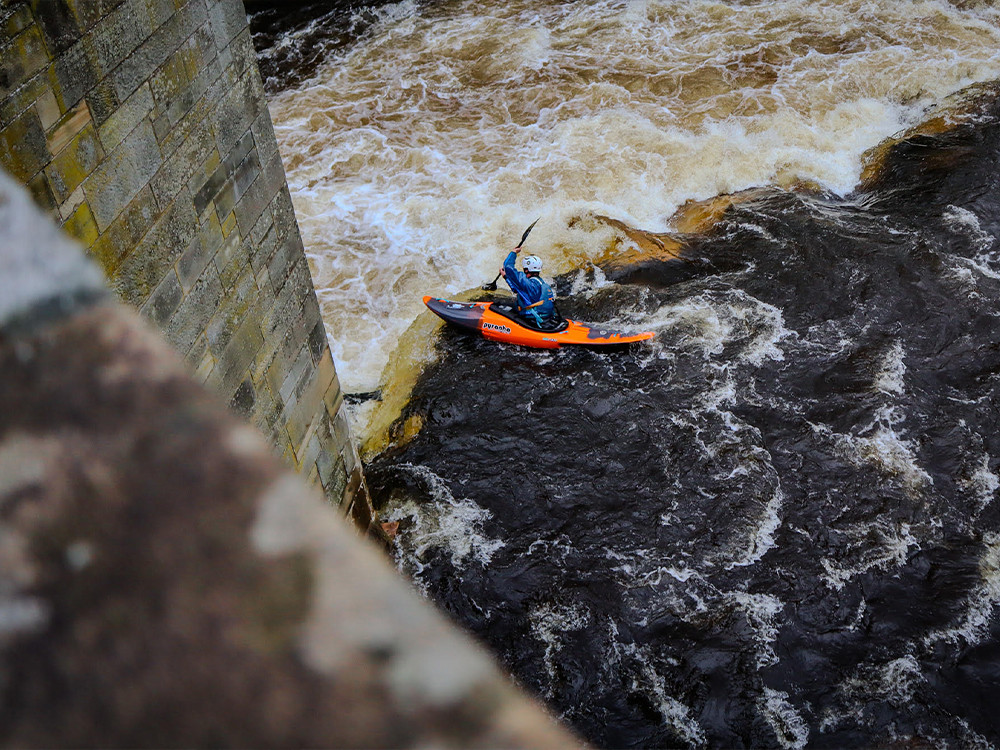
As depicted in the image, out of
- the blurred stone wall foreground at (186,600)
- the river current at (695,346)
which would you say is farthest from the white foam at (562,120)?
the blurred stone wall foreground at (186,600)

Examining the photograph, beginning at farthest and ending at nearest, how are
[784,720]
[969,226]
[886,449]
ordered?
[969,226]
[886,449]
[784,720]

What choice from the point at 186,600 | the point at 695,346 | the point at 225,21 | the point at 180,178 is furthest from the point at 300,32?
the point at 186,600

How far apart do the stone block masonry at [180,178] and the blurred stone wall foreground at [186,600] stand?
8.52 ft

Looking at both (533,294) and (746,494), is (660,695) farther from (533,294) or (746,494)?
(533,294)

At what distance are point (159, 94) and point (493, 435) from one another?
Answer: 16.1ft

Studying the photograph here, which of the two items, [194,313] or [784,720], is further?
[784,720]

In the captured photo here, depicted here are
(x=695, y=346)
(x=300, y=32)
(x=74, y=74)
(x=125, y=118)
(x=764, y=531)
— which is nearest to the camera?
(x=74, y=74)

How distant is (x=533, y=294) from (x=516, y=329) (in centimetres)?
42

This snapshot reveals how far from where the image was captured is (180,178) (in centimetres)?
361

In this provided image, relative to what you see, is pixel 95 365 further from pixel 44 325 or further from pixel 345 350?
pixel 345 350

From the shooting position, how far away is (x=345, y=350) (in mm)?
8984

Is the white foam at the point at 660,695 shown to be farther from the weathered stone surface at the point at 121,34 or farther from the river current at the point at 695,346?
the weathered stone surface at the point at 121,34

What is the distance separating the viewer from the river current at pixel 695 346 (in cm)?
609

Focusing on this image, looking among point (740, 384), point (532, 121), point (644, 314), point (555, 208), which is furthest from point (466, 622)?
point (532, 121)
